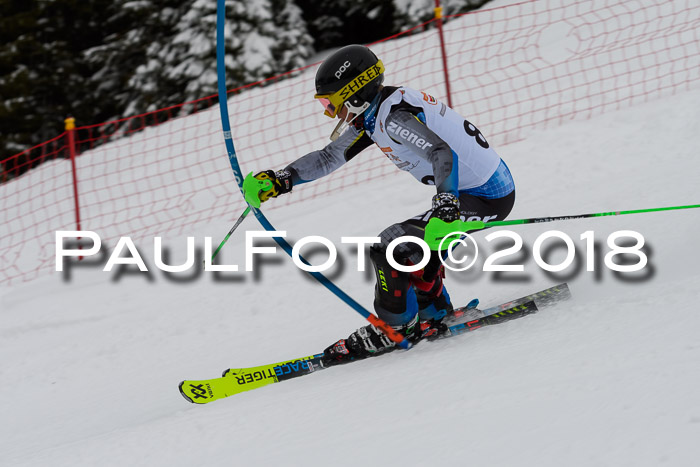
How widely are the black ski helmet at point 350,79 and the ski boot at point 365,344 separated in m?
1.14

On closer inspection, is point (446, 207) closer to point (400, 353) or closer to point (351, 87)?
point (351, 87)

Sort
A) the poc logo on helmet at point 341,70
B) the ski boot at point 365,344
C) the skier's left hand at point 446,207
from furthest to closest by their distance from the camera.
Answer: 1. the ski boot at point 365,344
2. the poc logo on helmet at point 341,70
3. the skier's left hand at point 446,207

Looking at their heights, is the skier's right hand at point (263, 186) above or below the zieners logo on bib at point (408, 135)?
below

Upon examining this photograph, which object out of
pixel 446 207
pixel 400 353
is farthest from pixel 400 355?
pixel 446 207

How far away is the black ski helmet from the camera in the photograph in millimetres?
3338

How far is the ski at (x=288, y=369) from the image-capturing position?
3582 mm

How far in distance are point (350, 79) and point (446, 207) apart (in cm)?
82

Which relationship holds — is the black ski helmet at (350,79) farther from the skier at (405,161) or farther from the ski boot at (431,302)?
the ski boot at (431,302)

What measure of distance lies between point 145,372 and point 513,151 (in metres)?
3.77

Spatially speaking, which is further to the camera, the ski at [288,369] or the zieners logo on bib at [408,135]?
the ski at [288,369]

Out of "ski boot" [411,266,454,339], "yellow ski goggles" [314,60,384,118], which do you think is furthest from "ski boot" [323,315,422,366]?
"yellow ski goggles" [314,60,384,118]

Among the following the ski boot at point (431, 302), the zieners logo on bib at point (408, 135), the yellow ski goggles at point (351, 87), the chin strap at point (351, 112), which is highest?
the yellow ski goggles at point (351, 87)

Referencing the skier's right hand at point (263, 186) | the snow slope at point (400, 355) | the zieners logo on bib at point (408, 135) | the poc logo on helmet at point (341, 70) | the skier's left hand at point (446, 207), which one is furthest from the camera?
the skier's right hand at point (263, 186)

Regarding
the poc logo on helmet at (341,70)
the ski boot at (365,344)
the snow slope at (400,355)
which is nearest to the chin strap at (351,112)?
the poc logo on helmet at (341,70)
